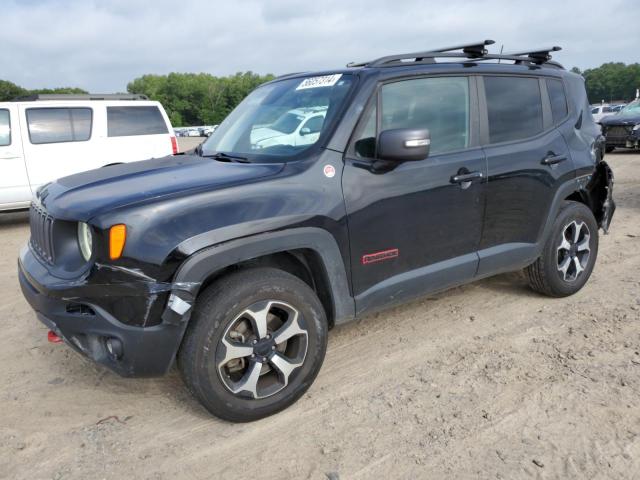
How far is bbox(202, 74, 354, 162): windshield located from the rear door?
3.76ft

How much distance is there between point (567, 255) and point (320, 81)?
2.49m

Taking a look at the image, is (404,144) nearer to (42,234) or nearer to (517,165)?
(517,165)

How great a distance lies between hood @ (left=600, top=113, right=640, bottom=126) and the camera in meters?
14.7

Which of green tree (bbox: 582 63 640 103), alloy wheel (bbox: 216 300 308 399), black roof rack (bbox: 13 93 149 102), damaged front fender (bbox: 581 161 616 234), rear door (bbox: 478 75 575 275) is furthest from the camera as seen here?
green tree (bbox: 582 63 640 103)

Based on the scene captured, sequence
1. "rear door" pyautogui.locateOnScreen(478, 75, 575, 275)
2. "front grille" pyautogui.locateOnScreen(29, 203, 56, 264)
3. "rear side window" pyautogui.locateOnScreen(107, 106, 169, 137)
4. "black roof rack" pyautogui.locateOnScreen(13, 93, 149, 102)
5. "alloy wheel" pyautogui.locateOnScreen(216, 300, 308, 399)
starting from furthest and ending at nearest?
1. "black roof rack" pyautogui.locateOnScreen(13, 93, 149, 102)
2. "rear side window" pyautogui.locateOnScreen(107, 106, 169, 137)
3. "rear door" pyautogui.locateOnScreen(478, 75, 575, 275)
4. "front grille" pyautogui.locateOnScreen(29, 203, 56, 264)
5. "alloy wheel" pyautogui.locateOnScreen(216, 300, 308, 399)

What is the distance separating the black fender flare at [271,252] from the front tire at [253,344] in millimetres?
116

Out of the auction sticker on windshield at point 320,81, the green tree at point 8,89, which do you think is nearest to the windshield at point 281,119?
the auction sticker on windshield at point 320,81

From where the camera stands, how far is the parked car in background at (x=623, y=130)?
47.9 ft

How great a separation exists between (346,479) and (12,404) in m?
2.05

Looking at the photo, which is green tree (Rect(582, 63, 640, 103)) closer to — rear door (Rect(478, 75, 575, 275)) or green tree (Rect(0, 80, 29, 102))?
green tree (Rect(0, 80, 29, 102))

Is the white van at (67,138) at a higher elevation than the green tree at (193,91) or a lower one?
lower

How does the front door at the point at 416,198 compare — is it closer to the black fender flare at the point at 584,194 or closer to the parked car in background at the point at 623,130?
the black fender flare at the point at 584,194

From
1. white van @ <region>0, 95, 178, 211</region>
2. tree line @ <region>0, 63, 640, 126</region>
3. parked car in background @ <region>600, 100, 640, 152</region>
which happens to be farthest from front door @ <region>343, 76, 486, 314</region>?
tree line @ <region>0, 63, 640, 126</region>

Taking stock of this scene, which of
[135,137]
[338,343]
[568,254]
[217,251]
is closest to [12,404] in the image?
[217,251]
